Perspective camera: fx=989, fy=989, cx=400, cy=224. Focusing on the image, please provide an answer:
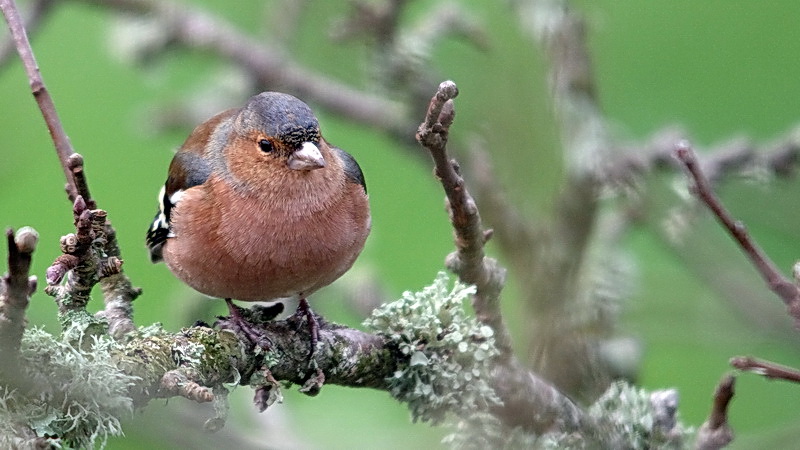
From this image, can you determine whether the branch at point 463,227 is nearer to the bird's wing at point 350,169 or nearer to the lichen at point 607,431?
the lichen at point 607,431

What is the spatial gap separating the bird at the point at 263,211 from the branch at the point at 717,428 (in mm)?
1083

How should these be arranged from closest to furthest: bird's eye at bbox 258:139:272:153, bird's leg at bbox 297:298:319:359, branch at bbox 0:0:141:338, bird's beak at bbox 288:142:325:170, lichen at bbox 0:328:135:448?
lichen at bbox 0:328:135:448 → branch at bbox 0:0:141:338 → bird's leg at bbox 297:298:319:359 → bird's beak at bbox 288:142:325:170 → bird's eye at bbox 258:139:272:153

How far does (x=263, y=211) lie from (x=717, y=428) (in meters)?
1.55

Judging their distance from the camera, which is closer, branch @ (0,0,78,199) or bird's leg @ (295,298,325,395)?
branch @ (0,0,78,199)

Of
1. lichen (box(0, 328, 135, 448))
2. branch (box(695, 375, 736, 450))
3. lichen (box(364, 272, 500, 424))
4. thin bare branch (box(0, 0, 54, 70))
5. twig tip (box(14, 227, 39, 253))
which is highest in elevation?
thin bare branch (box(0, 0, 54, 70))

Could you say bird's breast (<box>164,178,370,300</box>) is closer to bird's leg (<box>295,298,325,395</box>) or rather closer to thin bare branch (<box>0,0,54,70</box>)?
bird's leg (<box>295,298,325,395</box>)

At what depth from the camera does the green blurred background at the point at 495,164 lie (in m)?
2.33

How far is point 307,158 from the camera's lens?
3279 millimetres

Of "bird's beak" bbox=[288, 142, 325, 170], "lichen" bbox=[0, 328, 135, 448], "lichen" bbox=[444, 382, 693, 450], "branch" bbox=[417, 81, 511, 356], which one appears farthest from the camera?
"bird's beak" bbox=[288, 142, 325, 170]

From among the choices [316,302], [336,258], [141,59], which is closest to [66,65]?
[141,59]

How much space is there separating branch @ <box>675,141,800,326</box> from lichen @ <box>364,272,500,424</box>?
0.87 meters

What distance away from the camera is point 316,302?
4.72 m

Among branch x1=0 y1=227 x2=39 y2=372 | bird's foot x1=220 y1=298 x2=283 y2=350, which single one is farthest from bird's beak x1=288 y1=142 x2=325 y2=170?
branch x1=0 y1=227 x2=39 y2=372

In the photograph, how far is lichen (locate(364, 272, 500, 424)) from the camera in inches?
107
